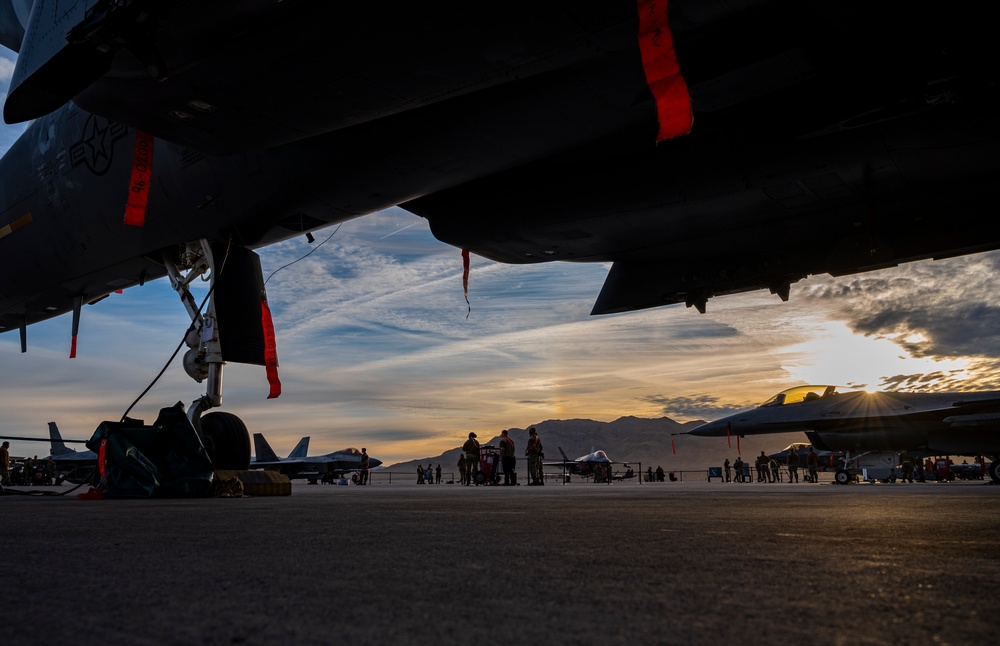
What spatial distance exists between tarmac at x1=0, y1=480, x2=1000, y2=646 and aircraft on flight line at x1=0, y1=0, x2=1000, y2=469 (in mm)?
2931

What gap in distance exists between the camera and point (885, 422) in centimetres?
1961

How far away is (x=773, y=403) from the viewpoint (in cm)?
2289

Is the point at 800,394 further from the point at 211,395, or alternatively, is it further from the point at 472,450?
the point at 211,395

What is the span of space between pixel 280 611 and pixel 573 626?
1.68ft

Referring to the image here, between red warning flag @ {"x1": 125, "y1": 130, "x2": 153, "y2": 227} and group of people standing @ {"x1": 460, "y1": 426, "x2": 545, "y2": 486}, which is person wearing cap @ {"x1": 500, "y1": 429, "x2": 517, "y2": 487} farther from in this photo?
red warning flag @ {"x1": 125, "y1": 130, "x2": 153, "y2": 227}

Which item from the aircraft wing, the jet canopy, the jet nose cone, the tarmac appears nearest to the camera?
the tarmac

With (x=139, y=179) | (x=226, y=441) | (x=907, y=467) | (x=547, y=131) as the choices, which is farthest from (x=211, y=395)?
(x=907, y=467)

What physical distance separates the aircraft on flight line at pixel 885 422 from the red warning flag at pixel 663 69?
1672 centimetres

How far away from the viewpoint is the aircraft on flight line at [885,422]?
1838cm

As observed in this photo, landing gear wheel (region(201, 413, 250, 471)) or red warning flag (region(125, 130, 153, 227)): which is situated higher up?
red warning flag (region(125, 130, 153, 227))

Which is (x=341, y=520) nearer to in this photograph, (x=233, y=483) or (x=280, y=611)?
(x=280, y=611)

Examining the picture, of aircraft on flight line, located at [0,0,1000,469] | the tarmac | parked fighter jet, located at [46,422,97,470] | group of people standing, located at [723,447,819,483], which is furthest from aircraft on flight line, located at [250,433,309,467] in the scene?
the tarmac

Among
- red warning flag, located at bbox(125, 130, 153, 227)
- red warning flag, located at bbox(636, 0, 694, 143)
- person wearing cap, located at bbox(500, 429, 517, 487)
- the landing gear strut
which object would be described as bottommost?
person wearing cap, located at bbox(500, 429, 517, 487)

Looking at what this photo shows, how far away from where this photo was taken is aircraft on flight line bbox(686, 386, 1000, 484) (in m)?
18.4
